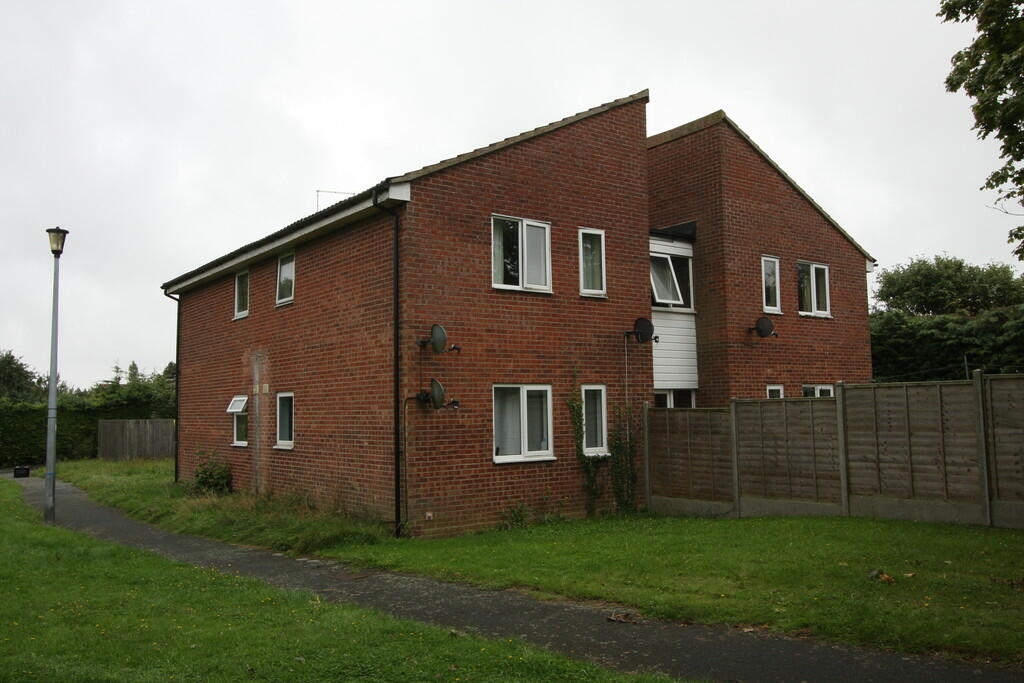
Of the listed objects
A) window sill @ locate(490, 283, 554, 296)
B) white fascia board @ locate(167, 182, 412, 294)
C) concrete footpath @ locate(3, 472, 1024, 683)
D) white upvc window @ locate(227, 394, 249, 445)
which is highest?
white fascia board @ locate(167, 182, 412, 294)

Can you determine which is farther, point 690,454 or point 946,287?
point 946,287

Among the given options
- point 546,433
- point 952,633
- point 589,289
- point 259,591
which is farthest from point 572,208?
point 952,633

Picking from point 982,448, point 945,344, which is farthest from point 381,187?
point 945,344

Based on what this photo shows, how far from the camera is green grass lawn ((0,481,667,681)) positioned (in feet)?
19.7

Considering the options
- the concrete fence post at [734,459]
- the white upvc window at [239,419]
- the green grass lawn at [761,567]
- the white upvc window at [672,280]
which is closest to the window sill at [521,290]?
the white upvc window at [672,280]

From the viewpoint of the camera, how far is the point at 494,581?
368 inches

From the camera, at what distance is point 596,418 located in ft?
49.6

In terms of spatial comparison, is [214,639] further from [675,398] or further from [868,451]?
[675,398]

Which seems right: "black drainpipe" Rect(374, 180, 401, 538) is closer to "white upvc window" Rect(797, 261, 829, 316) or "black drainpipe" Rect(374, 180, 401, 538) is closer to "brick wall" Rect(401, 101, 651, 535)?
"brick wall" Rect(401, 101, 651, 535)

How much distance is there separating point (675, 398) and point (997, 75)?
9.77 metres

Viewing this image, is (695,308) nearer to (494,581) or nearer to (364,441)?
(364,441)

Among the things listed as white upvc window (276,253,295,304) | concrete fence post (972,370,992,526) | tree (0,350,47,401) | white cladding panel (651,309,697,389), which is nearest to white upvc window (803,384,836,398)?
white cladding panel (651,309,697,389)

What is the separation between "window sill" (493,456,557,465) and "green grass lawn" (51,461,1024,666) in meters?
1.06

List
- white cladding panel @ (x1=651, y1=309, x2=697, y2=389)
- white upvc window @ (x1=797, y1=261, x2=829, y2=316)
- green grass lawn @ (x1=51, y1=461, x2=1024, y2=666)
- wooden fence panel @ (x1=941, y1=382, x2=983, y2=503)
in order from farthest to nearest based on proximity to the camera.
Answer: white upvc window @ (x1=797, y1=261, x2=829, y2=316) → white cladding panel @ (x1=651, y1=309, x2=697, y2=389) → wooden fence panel @ (x1=941, y1=382, x2=983, y2=503) → green grass lawn @ (x1=51, y1=461, x2=1024, y2=666)
